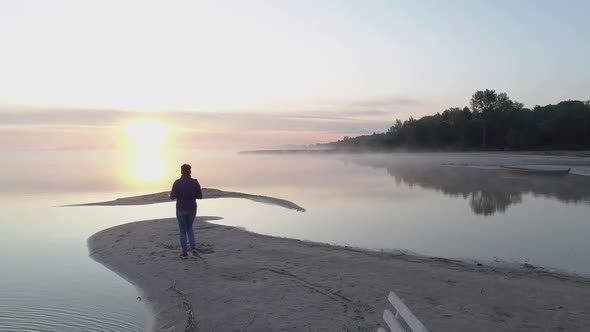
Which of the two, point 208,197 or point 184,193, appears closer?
point 184,193

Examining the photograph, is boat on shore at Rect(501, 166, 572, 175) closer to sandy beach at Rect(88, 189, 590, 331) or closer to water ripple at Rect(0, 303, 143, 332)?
sandy beach at Rect(88, 189, 590, 331)

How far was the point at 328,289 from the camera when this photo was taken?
343 inches

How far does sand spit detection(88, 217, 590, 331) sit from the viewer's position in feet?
23.3

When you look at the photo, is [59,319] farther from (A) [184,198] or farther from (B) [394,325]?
(B) [394,325]

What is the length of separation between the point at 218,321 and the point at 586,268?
9342mm

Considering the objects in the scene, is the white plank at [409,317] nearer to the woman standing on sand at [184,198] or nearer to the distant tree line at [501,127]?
the woman standing on sand at [184,198]

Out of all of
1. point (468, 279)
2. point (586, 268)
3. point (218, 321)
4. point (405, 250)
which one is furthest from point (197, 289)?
point (586, 268)

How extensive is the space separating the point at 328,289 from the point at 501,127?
10652 cm

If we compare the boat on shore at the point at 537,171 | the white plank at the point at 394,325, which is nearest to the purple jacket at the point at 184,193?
the white plank at the point at 394,325

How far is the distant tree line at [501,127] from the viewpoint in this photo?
89.8 metres

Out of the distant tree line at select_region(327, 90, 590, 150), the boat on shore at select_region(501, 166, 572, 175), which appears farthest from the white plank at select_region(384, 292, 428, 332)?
the distant tree line at select_region(327, 90, 590, 150)

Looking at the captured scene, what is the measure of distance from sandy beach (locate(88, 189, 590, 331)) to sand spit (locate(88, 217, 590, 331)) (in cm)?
2

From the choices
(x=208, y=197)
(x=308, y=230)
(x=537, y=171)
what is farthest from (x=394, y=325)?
(x=537, y=171)

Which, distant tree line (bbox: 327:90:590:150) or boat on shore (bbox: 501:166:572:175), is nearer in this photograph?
boat on shore (bbox: 501:166:572:175)
